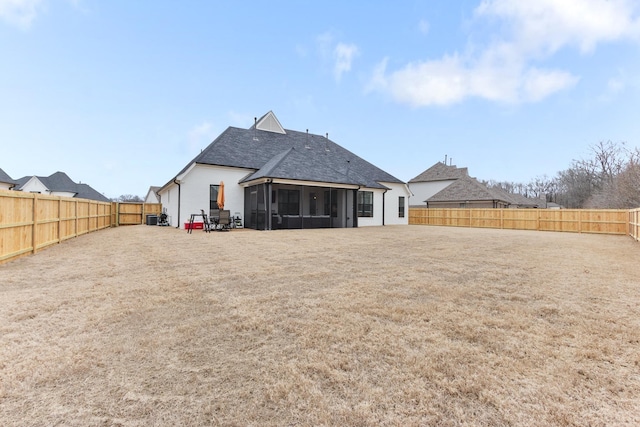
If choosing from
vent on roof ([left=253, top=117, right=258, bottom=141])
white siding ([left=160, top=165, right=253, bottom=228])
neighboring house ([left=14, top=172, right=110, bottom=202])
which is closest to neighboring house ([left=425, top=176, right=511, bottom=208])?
vent on roof ([left=253, top=117, right=258, bottom=141])

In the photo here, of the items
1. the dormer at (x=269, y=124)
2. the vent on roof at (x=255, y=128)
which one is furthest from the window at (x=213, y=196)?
the dormer at (x=269, y=124)

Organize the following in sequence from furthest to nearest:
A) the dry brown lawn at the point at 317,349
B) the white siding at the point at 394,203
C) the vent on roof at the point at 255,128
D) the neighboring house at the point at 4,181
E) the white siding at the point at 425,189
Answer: the white siding at the point at 425,189, the white siding at the point at 394,203, the neighboring house at the point at 4,181, the vent on roof at the point at 255,128, the dry brown lawn at the point at 317,349

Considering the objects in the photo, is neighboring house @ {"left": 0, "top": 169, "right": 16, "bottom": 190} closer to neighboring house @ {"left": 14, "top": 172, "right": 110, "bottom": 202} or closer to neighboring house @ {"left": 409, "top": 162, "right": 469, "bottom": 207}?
neighboring house @ {"left": 14, "top": 172, "right": 110, "bottom": 202}

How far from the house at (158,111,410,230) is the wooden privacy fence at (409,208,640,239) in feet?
13.9

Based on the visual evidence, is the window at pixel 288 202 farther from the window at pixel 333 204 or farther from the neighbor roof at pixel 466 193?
the neighbor roof at pixel 466 193

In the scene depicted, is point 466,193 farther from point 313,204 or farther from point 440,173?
point 313,204

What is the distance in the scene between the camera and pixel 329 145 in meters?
22.7

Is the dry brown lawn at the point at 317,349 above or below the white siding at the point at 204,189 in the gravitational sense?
below

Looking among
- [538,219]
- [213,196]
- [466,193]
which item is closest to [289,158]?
[213,196]

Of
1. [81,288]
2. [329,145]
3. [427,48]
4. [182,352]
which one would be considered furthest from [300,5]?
[182,352]

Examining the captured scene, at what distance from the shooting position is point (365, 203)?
66.1 ft

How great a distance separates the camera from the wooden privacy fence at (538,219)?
1648cm

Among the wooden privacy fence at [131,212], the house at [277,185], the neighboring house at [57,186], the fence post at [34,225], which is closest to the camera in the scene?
the fence post at [34,225]

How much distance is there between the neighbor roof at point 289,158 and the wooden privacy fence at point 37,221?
20.0 ft
